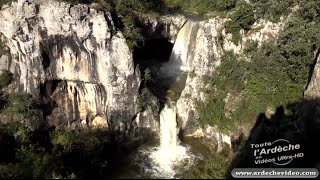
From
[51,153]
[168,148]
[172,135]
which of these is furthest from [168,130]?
[51,153]

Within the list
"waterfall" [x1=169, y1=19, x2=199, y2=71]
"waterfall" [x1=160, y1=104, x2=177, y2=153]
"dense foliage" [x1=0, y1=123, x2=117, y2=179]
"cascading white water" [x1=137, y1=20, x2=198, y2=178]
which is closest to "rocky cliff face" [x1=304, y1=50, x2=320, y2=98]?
"cascading white water" [x1=137, y1=20, x2=198, y2=178]

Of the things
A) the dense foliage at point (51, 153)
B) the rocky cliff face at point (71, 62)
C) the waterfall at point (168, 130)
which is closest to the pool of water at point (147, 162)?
the waterfall at point (168, 130)

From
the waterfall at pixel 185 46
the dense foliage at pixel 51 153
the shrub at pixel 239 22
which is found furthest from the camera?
the waterfall at pixel 185 46

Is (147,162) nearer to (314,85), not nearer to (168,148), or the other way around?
(168,148)

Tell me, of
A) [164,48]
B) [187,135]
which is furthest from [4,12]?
[187,135]

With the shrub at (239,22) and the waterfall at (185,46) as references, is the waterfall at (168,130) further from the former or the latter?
the shrub at (239,22)

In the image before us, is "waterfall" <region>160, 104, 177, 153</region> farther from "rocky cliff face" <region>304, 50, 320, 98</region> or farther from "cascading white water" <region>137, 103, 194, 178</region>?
"rocky cliff face" <region>304, 50, 320, 98</region>
